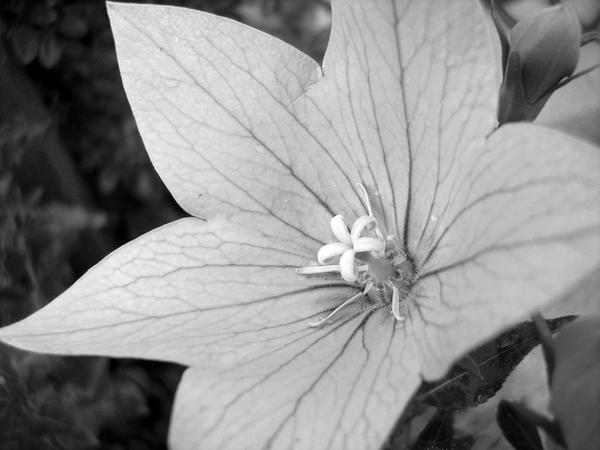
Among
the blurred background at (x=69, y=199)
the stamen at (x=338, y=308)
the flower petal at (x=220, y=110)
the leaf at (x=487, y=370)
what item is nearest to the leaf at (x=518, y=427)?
the leaf at (x=487, y=370)

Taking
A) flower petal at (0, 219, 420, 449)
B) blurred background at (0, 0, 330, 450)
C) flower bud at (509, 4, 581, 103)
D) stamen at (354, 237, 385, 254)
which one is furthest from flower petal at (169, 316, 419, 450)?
blurred background at (0, 0, 330, 450)

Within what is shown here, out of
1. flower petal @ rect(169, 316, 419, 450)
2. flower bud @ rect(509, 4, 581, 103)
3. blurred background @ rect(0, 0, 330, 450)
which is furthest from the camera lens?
blurred background @ rect(0, 0, 330, 450)

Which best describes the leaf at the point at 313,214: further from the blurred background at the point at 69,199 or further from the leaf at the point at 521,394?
the blurred background at the point at 69,199

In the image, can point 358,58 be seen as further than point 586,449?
Yes

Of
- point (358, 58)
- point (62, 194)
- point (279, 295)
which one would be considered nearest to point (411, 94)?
point (358, 58)

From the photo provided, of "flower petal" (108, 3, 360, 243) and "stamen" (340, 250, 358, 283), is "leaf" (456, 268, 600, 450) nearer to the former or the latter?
"stamen" (340, 250, 358, 283)

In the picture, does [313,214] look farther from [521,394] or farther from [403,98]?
[521,394]

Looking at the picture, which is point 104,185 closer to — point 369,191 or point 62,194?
point 62,194
